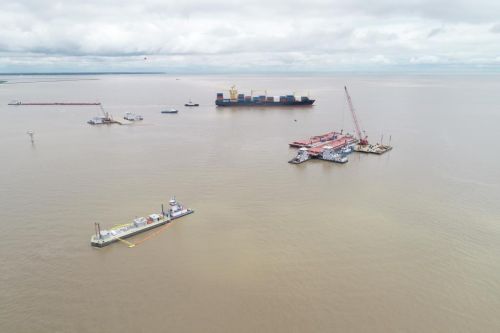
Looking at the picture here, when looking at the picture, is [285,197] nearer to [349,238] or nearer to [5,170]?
[349,238]

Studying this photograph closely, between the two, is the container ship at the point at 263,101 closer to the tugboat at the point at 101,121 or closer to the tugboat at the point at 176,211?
the tugboat at the point at 101,121

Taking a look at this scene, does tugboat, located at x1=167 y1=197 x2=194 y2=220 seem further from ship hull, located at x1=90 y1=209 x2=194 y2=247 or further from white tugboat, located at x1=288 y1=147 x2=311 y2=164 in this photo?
white tugboat, located at x1=288 y1=147 x2=311 y2=164

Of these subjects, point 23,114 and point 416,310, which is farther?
point 23,114

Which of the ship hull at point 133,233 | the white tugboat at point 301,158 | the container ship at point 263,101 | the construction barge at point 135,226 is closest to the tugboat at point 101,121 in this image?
the container ship at point 263,101

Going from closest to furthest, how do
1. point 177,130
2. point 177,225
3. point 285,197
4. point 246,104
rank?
point 177,225, point 285,197, point 177,130, point 246,104

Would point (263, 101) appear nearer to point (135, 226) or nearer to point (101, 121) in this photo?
point (101, 121)

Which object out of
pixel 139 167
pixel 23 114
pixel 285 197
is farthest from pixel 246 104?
pixel 285 197
